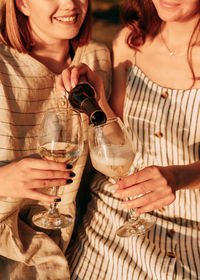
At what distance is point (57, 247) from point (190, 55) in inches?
37.5

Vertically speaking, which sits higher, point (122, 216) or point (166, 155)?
point (166, 155)

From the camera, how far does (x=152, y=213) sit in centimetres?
165

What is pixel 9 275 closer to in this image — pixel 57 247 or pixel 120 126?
pixel 57 247

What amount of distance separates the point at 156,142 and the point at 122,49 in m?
0.47

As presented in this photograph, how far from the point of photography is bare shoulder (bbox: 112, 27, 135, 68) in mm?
1821

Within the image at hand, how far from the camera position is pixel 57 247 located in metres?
1.52

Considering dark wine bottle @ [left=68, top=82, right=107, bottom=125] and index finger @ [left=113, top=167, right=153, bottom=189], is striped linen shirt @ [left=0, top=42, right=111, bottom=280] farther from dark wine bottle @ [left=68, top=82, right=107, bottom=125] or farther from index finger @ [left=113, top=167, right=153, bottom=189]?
index finger @ [left=113, top=167, right=153, bottom=189]

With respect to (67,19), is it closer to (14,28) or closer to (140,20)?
(14,28)

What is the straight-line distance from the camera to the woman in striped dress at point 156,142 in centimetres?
147

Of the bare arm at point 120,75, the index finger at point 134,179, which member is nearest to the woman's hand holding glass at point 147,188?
the index finger at point 134,179

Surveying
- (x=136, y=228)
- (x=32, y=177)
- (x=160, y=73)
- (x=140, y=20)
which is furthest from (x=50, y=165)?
(x=140, y=20)

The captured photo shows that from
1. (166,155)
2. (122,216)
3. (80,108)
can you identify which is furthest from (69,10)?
(122,216)

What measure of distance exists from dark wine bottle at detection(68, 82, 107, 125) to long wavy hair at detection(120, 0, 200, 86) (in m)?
0.51

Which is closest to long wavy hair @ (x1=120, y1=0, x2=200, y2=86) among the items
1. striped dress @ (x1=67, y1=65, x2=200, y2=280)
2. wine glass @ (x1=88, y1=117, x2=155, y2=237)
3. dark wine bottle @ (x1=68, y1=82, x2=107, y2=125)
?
striped dress @ (x1=67, y1=65, x2=200, y2=280)
